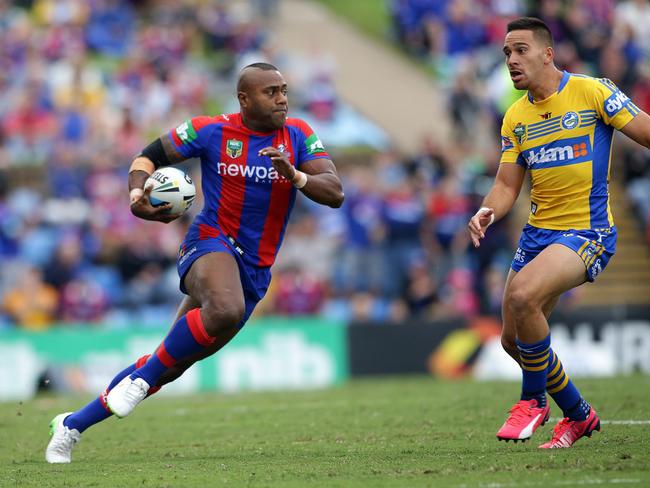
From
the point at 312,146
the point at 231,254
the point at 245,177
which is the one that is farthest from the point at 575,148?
the point at 231,254

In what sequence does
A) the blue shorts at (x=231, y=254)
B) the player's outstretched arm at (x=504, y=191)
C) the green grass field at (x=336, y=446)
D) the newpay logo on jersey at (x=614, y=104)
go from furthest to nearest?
1. the blue shorts at (x=231, y=254)
2. the player's outstretched arm at (x=504, y=191)
3. the newpay logo on jersey at (x=614, y=104)
4. the green grass field at (x=336, y=446)

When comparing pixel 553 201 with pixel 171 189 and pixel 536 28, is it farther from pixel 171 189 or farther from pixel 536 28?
pixel 171 189

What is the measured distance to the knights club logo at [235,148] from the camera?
909cm

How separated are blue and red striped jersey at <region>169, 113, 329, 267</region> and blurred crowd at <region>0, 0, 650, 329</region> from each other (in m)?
9.47

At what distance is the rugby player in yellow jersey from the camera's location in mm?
8266

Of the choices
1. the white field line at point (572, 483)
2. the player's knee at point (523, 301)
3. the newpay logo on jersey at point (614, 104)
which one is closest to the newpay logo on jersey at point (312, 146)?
Answer: the player's knee at point (523, 301)

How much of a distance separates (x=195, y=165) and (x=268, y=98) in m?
12.4

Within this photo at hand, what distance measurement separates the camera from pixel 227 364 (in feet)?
59.5

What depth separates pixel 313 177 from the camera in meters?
8.66

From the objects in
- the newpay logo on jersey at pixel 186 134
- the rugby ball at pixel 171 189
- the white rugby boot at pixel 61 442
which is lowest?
the white rugby boot at pixel 61 442

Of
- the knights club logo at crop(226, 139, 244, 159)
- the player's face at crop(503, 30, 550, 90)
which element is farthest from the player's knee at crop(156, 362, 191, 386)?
the player's face at crop(503, 30, 550, 90)

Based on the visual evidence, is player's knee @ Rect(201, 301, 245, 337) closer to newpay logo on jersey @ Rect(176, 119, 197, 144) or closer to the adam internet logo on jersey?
newpay logo on jersey @ Rect(176, 119, 197, 144)

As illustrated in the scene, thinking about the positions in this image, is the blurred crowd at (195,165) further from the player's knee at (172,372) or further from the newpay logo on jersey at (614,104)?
the newpay logo on jersey at (614,104)

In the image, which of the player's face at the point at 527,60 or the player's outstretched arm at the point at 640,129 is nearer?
the player's outstretched arm at the point at 640,129
